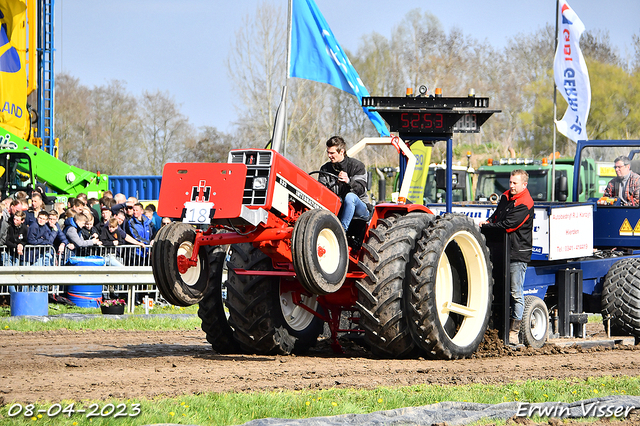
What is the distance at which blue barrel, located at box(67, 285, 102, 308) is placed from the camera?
47.1ft

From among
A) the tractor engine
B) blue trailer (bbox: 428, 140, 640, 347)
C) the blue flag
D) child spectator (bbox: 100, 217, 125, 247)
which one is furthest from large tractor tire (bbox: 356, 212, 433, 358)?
child spectator (bbox: 100, 217, 125, 247)

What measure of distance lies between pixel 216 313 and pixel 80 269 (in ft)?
18.5

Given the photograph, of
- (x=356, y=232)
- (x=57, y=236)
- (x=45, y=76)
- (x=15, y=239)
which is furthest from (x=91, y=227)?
(x=45, y=76)

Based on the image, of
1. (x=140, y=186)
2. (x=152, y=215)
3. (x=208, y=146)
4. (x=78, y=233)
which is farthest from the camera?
(x=208, y=146)

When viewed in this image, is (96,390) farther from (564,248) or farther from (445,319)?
(564,248)

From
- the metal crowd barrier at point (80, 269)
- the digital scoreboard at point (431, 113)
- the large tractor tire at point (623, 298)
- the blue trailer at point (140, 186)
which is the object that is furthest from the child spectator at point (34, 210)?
the blue trailer at point (140, 186)

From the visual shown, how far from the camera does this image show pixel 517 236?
967cm

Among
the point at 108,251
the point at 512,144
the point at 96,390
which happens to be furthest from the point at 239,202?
the point at 512,144

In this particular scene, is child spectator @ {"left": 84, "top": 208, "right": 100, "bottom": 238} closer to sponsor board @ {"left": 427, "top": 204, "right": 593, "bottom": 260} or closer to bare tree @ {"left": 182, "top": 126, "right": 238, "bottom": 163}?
sponsor board @ {"left": 427, "top": 204, "right": 593, "bottom": 260}

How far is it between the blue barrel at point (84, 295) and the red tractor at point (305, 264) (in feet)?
19.7

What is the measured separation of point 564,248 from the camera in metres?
10.6

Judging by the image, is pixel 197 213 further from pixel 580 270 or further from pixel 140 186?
pixel 140 186

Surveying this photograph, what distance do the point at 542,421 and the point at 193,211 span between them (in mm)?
3373

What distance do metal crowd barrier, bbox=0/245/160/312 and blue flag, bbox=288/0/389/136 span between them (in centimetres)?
456
